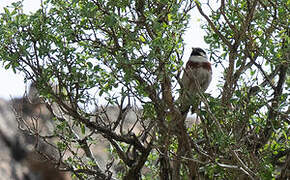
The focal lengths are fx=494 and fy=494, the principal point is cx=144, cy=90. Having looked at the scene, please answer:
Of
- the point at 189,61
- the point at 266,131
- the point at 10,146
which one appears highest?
the point at 10,146

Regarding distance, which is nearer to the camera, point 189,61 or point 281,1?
point 281,1

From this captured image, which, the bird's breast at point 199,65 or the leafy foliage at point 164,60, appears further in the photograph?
the bird's breast at point 199,65

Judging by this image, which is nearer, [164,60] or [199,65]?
[164,60]

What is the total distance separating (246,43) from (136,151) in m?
1.15

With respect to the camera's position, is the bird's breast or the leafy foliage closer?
the leafy foliage

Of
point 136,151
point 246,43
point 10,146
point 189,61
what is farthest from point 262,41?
point 10,146

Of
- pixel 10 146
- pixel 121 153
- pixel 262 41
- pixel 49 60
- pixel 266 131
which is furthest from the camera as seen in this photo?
pixel 10 146

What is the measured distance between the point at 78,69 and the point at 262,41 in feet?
2.96

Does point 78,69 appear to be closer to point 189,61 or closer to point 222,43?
point 222,43

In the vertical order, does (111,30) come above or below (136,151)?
above

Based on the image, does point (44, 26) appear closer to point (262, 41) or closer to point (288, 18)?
point (262, 41)

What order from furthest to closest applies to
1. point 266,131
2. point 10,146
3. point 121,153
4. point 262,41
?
point 10,146 → point 121,153 → point 266,131 → point 262,41

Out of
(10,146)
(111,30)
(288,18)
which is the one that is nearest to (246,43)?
(288,18)

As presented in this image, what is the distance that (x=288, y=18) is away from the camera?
2500mm
